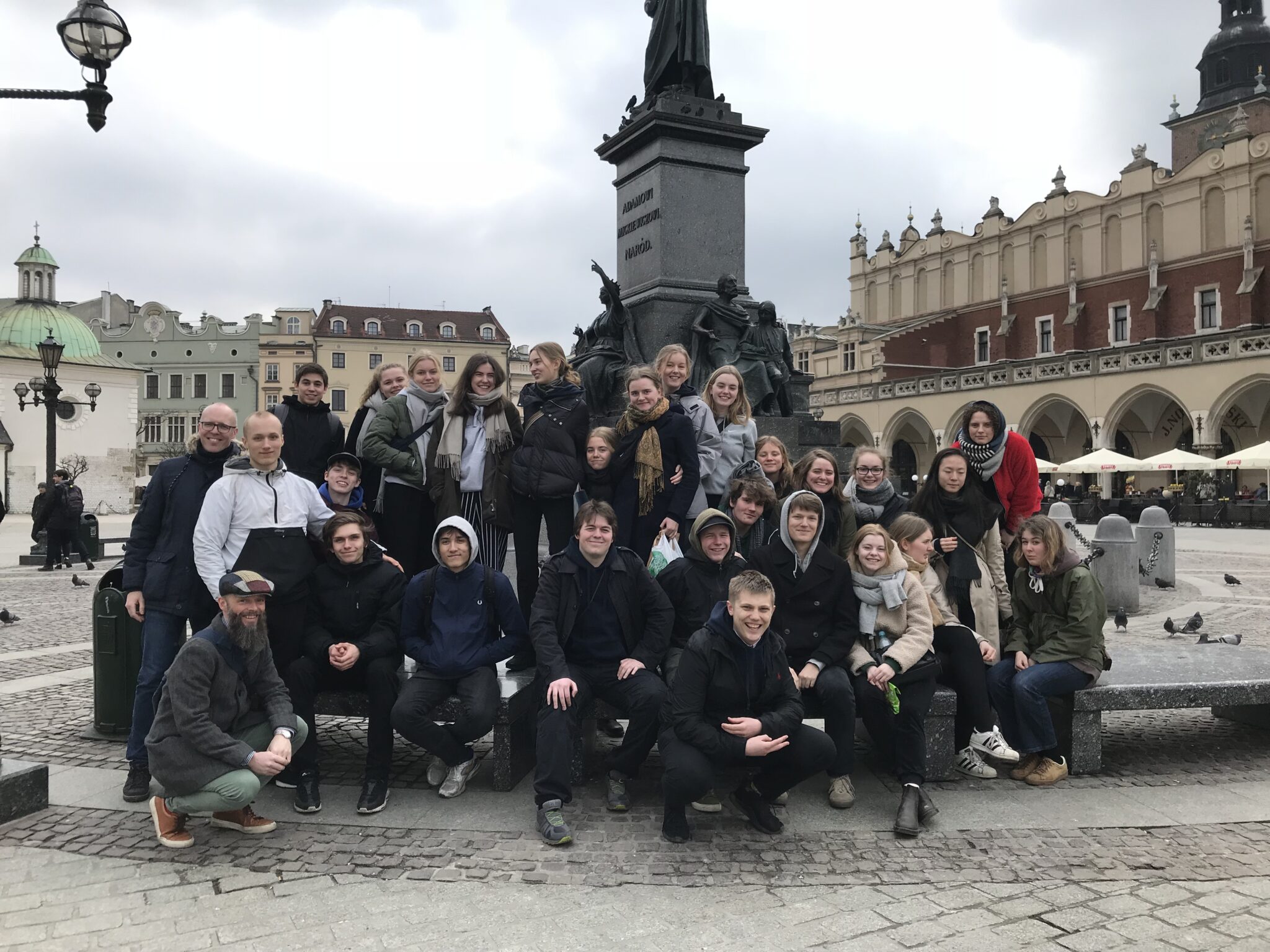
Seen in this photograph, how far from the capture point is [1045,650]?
471 centimetres

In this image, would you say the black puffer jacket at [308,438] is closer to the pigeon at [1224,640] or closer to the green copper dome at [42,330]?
the pigeon at [1224,640]

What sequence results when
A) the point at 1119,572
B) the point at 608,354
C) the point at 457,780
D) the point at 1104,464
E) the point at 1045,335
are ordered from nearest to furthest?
the point at 457,780 < the point at 608,354 < the point at 1119,572 < the point at 1104,464 < the point at 1045,335

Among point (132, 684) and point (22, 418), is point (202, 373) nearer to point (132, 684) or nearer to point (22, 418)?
point (22, 418)

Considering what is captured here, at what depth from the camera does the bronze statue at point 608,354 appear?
8523 millimetres

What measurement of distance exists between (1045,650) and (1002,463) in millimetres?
1144

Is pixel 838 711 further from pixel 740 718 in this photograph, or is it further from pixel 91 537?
pixel 91 537

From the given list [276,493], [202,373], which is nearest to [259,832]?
[276,493]

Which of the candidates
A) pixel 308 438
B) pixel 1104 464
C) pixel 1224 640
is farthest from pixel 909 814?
pixel 1104 464

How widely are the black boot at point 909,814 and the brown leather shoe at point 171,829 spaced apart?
2894 millimetres

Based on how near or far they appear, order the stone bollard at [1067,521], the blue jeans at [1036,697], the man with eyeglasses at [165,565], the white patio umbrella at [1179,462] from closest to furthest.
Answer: the man with eyeglasses at [165,565] < the blue jeans at [1036,697] < the stone bollard at [1067,521] < the white patio umbrella at [1179,462]

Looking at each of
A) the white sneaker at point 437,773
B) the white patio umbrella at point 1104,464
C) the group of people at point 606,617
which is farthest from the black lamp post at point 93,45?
the white patio umbrella at point 1104,464

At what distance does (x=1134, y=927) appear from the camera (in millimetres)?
3057

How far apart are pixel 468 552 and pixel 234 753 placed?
130 centimetres

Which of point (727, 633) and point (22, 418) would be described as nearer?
point (727, 633)
